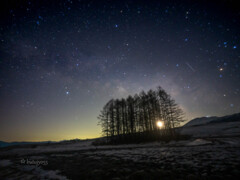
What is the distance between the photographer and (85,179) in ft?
11.0

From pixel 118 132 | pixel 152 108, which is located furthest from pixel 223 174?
pixel 118 132

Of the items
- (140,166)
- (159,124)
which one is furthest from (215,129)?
(140,166)

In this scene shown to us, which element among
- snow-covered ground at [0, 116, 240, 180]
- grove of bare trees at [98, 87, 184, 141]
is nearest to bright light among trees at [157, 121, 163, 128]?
grove of bare trees at [98, 87, 184, 141]

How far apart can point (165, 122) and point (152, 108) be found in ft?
13.6

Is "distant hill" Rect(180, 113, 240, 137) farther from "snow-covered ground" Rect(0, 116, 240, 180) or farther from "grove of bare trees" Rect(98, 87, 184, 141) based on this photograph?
"snow-covered ground" Rect(0, 116, 240, 180)

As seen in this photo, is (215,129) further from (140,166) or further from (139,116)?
(140,166)

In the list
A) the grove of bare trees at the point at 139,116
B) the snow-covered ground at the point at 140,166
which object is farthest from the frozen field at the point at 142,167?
the grove of bare trees at the point at 139,116

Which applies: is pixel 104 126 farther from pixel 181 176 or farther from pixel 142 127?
pixel 181 176

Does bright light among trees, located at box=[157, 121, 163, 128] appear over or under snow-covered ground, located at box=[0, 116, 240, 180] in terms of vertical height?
over

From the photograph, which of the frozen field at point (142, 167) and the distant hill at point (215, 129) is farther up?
the frozen field at point (142, 167)

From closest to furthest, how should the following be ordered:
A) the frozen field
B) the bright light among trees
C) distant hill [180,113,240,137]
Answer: the frozen field
distant hill [180,113,240,137]
the bright light among trees

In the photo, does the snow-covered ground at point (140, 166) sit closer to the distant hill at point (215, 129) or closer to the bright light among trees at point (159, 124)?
the bright light among trees at point (159, 124)

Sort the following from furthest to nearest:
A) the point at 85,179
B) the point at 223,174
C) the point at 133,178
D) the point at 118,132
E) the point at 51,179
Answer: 1. the point at 118,132
2. the point at 51,179
3. the point at 85,179
4. the point at 133,178
5. the point at 223,174

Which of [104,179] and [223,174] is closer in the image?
[223,174]
